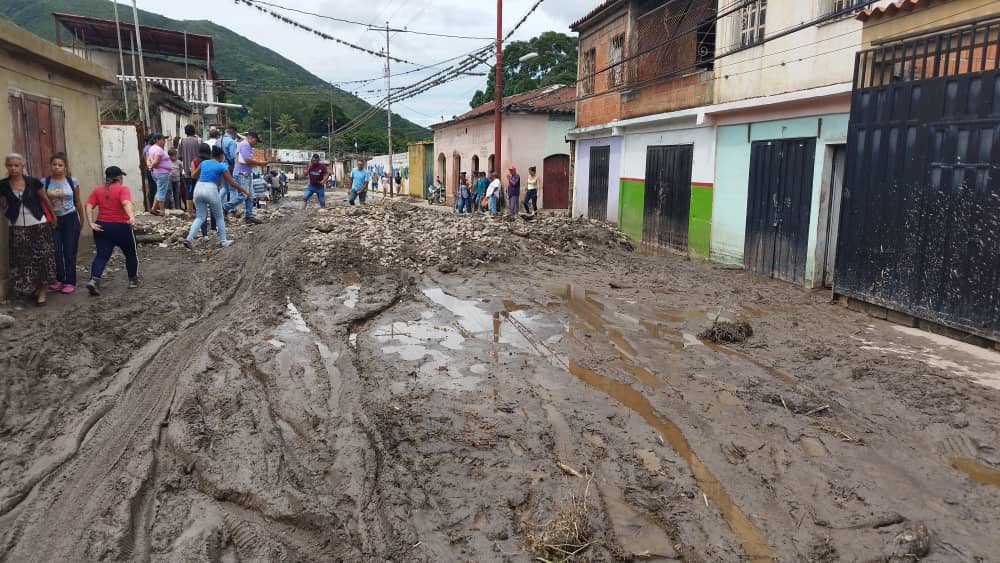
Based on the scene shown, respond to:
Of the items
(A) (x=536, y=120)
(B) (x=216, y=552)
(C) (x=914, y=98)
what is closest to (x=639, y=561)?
(B) (x=216, y=552)

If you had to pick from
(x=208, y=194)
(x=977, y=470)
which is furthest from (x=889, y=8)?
(x=208, y=194)

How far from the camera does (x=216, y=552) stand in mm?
3127

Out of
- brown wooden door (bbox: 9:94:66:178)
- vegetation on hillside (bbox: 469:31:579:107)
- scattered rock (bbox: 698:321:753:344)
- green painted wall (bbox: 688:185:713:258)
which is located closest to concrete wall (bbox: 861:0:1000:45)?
scattered rock (bbox: 698:321:753:344)

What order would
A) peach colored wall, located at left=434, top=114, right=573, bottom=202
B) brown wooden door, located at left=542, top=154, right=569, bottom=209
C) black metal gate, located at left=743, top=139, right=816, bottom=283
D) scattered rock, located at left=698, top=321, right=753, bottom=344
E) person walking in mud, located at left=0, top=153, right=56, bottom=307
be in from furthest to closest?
brown wooden door, located at left=542, top=154, right=569, bottom=209 → peach colored wall, located at left=434, top=114, right=573, bottom=202 → black metal gate, located at left=743, top=139, right=816, bottom=283 → person walking in mud, located at left=0, top=153, right=56, bottom=307 → scattered rock, located at left=698, top=321, right=753, bottom=344

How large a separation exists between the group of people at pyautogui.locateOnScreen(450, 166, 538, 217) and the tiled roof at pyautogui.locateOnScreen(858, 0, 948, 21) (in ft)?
39.9

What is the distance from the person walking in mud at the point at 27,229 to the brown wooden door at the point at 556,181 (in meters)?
20.3

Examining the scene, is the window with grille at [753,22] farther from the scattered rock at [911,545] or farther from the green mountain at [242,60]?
the green mountain at [242,60]

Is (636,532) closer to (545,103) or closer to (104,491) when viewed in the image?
(104,491)

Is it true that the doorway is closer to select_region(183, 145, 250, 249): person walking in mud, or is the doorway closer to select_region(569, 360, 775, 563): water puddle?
select_region(569, 360, 775, 563): water puddle

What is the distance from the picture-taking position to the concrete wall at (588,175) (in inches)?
702

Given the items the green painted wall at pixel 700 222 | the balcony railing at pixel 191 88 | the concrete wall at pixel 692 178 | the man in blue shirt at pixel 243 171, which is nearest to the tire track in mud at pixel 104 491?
the man in blue shirt at pixel 243 171

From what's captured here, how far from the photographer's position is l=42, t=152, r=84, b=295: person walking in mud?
25.2 feet

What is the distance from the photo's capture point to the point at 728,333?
22.5 ft

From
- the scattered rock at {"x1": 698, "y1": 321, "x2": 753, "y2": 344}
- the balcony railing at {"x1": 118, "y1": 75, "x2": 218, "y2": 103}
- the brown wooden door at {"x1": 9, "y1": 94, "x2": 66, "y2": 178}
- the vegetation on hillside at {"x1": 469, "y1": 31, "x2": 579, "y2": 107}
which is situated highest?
the vegetation on hillside at {"x1": 469, "y1": 31, "x2": 579, "y2": 107}
